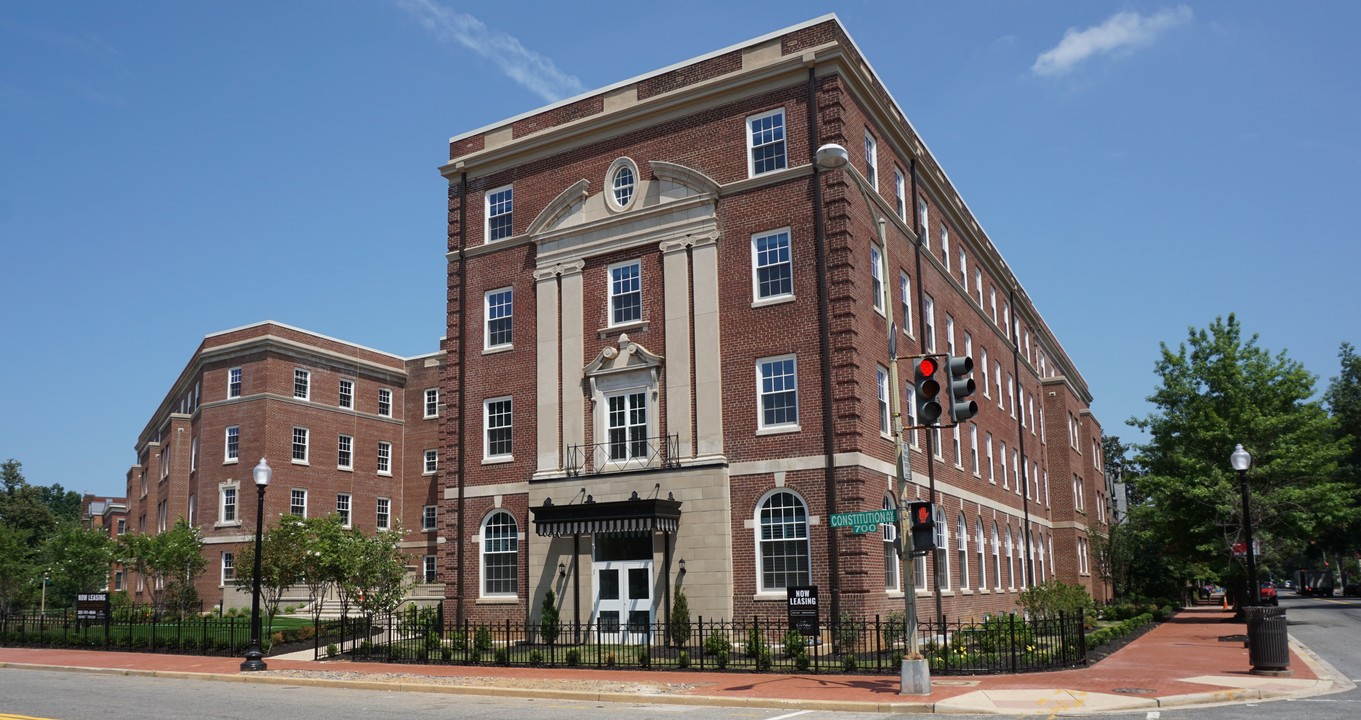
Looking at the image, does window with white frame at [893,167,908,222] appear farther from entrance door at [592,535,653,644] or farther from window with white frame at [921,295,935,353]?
entrance door at [592,535,653,644]

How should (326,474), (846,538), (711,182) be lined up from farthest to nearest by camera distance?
(326,474) < (711,182) < (846,538)

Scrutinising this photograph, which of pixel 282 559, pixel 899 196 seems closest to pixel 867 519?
pixel 899 196

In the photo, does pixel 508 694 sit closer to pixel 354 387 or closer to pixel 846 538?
pixel 846 538

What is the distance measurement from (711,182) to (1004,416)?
23.1m

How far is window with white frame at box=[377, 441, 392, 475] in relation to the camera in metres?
61.5

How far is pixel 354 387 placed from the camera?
60156mm

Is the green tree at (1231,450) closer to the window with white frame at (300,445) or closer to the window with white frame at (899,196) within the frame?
the window with white frame at (899,196)

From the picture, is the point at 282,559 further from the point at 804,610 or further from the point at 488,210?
the point at 804,610

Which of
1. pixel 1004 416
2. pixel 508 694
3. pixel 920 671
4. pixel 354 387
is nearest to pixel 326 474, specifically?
pixel 354 387

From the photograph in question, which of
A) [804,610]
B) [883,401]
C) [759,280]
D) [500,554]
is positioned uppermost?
[759,280]

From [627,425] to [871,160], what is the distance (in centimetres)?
1075

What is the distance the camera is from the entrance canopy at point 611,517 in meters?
28.3

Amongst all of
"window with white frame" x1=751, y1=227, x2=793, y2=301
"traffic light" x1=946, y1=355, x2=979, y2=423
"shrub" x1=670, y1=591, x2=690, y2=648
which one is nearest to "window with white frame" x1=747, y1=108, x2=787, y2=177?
"window with white frame" x1=751, y1=227, x2=793, y2=301

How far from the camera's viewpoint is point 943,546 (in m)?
34.6
